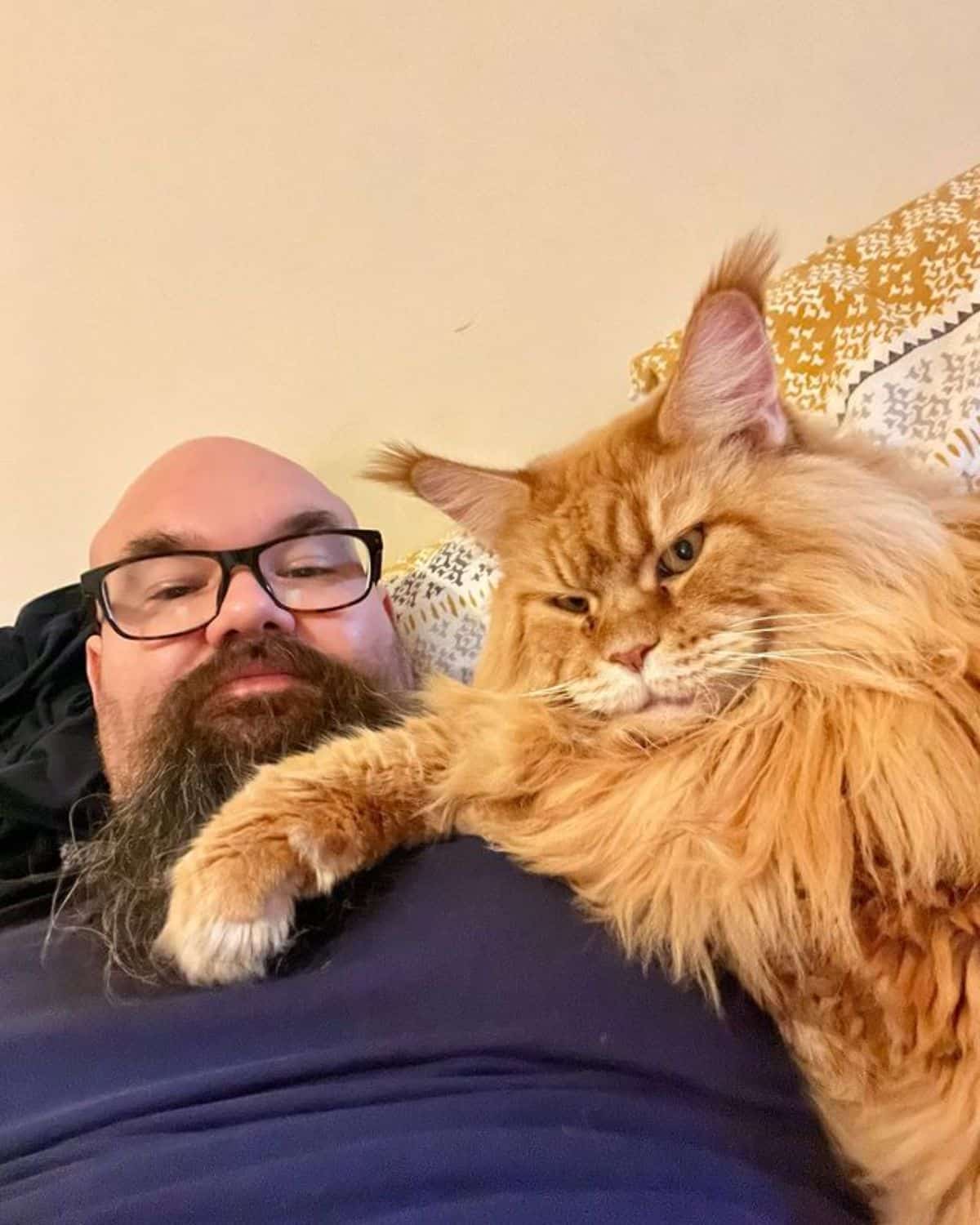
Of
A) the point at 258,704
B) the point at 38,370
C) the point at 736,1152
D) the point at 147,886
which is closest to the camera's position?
the point at 736,1152

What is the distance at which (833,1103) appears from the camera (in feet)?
2.94

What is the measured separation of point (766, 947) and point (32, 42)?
7.96ft

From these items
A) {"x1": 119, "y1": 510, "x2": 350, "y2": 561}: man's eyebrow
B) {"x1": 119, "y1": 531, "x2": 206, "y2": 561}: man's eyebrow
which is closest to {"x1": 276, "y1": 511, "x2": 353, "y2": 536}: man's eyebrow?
{"x1": 119, "y1": 510, "x2": 350, "y2": 561}: man's eyebrow

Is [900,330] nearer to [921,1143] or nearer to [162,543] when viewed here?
[921,1143]

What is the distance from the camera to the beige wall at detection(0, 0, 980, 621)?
1.97 m

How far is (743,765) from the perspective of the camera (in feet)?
3.32

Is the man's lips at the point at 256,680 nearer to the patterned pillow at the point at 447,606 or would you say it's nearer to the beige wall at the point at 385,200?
→ the patterned pillow at the point at 447,606

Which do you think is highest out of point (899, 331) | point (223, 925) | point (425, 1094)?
point (899, 331)

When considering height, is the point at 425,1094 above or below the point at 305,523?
below

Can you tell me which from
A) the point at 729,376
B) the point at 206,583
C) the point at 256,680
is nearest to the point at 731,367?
the point at 729,376

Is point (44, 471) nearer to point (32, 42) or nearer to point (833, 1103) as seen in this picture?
point (32, 42)

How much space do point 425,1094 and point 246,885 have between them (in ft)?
0.84

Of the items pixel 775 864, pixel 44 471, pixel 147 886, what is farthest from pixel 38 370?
pixel 775 864

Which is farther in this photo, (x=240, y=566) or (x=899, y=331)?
(x=240, y=566)
